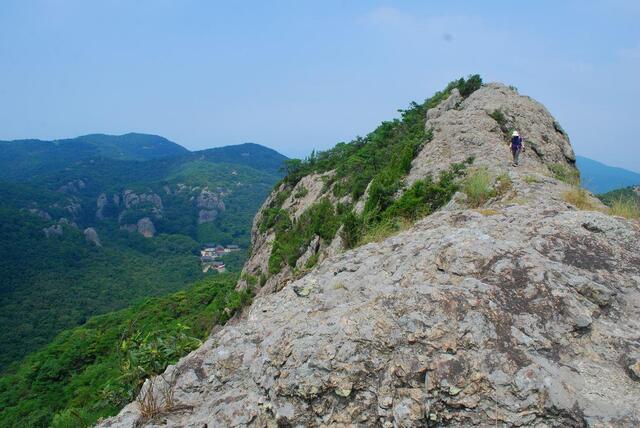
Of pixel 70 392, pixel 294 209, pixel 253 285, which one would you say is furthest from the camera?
pixel 70 392

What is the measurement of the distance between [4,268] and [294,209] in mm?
110734

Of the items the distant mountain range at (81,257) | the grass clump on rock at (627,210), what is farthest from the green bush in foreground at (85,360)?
the distant mountain range at (81,257)

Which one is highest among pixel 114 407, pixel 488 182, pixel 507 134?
pixel 507 134

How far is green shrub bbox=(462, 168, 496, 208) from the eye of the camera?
440 inches

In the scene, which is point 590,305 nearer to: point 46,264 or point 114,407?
point 114,407

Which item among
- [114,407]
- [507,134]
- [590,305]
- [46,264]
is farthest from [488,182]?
[46,264]

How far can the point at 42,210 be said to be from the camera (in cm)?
17062

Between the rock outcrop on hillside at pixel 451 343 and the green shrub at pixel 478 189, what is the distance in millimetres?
3238

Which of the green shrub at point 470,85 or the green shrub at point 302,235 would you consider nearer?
the green shrub at point 302,235

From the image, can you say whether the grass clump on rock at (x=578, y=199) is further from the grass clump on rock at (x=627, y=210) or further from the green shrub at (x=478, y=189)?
the green shrub at (x=478, y=189)

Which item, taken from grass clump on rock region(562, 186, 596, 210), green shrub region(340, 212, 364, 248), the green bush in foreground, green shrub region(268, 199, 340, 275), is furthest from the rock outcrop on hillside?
the green bush in foreground

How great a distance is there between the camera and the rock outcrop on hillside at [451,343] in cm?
452

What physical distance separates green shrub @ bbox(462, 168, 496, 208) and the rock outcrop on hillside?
324cm

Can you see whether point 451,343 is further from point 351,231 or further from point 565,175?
point 565,175
